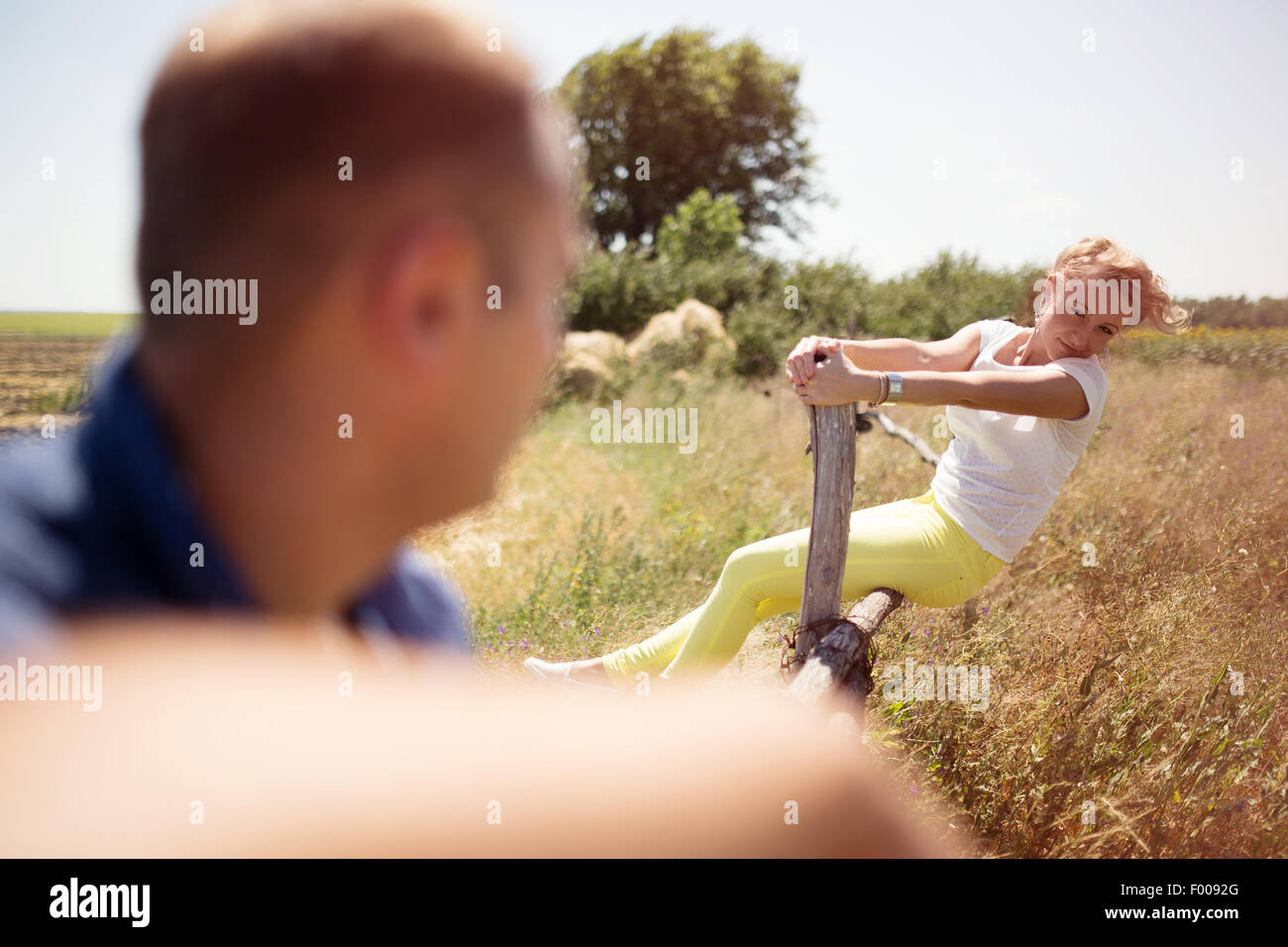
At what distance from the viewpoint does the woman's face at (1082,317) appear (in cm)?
309

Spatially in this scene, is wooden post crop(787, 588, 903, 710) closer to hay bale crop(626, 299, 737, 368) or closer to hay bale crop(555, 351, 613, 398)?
hay bale crop(555, 351, 613, 398)

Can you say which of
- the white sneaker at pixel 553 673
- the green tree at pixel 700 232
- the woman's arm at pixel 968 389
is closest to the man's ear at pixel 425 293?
the woman's arm at pixel 968 389

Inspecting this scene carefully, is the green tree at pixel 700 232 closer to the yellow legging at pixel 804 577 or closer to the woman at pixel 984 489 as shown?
the woman at pixel 984 489

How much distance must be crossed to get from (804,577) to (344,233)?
8.75ft

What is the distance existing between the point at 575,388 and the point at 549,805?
1278cm

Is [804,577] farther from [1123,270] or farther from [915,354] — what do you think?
[1123,270]

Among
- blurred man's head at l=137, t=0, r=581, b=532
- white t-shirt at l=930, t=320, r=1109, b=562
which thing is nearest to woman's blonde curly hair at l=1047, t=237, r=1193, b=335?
white t-shirt at l=930, t=320, r=1109, b=562

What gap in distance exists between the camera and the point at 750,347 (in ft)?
49.9

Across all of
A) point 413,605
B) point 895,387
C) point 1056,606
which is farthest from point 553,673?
point 1056,606

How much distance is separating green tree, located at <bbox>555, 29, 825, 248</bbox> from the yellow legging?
72.1ft

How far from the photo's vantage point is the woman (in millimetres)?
3083

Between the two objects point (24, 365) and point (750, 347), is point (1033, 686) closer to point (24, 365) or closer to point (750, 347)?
point (750, 347)

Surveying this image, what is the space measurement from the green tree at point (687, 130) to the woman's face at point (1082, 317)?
2165cm

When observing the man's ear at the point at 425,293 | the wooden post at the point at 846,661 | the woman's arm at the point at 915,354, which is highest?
the woman's arm at the point at 915,354
